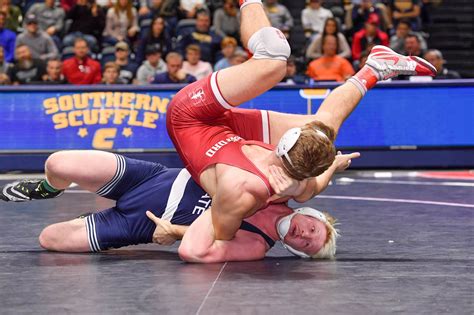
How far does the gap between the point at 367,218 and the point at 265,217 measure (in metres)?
1.98

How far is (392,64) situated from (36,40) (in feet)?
27.5

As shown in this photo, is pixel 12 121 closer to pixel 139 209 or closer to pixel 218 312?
pixel 139 209

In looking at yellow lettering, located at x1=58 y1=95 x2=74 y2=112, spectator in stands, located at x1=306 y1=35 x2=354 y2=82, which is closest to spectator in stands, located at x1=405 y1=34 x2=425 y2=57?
spectator in stands, located at x1=306 y1=35 x2=354 y2=82

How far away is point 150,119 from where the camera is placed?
11406 millimetres

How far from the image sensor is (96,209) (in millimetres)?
8430

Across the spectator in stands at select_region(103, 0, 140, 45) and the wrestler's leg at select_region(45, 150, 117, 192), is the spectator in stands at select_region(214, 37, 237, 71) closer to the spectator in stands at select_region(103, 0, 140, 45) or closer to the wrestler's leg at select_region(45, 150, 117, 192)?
the spectator in stands at select_region(103, 0, 140, 45)

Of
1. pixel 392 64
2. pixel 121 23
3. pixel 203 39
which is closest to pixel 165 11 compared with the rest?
pixel 121 23

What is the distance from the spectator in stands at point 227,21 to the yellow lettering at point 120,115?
3.71 meters

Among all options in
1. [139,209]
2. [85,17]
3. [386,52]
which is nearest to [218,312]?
[139,209]

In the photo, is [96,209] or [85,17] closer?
[96,209]

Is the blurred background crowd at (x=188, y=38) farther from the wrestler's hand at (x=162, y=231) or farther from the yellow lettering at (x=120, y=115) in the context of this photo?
the wrestler's hand at (x=162, y=231)

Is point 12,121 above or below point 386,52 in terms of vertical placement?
below

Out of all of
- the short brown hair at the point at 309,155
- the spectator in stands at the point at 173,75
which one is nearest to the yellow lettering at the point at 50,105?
the spectator in stands at the point at 173,75

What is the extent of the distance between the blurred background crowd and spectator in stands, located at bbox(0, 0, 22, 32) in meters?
0.01
